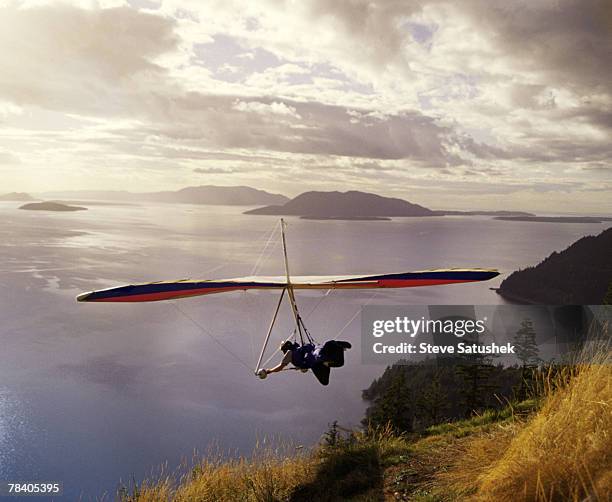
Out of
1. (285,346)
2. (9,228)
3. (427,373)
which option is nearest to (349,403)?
(427,373)

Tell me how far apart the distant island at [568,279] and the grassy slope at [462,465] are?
113 meters

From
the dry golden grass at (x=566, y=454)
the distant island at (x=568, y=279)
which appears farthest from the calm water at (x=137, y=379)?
the dry golden grass at (x=566, y=454)

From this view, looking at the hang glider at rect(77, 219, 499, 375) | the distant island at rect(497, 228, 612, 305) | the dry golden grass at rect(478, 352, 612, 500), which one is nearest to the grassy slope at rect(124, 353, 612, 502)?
the dry golden grass at rect(478, 352, 612, 500)

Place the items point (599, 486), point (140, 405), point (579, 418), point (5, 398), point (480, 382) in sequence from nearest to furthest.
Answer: point (599, 486) < point (579, 418) < point (480, 382) < point (140, 405) < point (5, 398)

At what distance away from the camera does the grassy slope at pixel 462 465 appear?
3090mm

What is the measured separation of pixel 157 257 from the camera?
132m

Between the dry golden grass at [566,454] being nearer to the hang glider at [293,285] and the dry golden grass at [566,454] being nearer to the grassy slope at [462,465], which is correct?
the grassy slope at [462,465]

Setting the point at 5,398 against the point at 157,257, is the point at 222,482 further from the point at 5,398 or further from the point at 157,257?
the point at 157,257

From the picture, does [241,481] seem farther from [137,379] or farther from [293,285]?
[137,379]

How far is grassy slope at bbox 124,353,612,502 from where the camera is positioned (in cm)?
309

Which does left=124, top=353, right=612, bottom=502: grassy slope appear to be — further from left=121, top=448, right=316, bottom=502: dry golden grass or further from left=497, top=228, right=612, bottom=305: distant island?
left=497, top=228, right=612, bottom=305: distant island

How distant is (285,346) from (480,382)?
18.5 m

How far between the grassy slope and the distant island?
372 feet

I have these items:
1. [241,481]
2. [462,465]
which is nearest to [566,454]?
[462,465]
